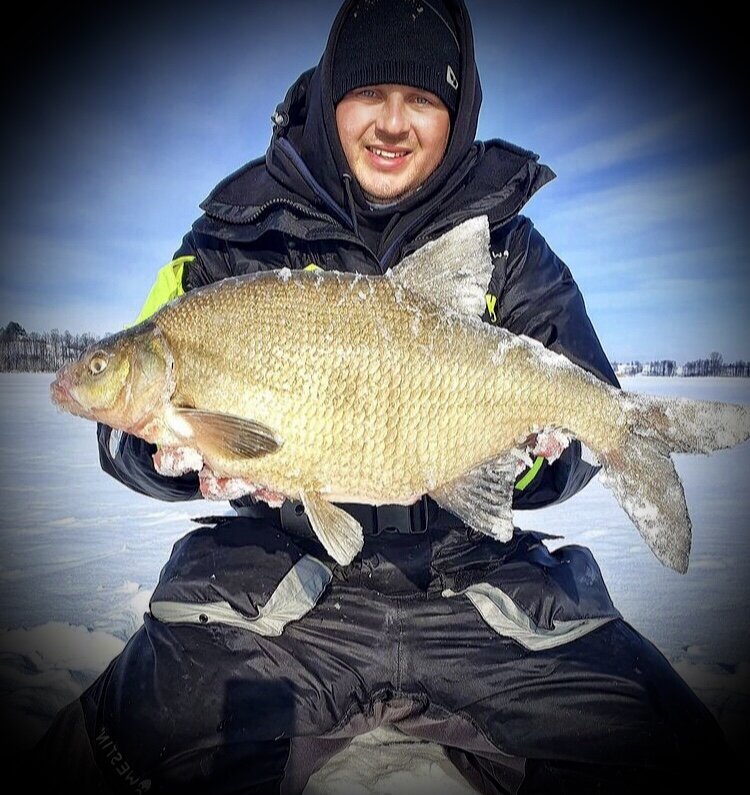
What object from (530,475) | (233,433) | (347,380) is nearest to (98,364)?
(233,433)

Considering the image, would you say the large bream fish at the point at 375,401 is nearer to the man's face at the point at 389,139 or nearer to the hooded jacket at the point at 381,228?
the hooded jacket at the point at 381,228

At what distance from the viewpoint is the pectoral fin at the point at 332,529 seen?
1.95m

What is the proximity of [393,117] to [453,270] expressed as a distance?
1.13 m

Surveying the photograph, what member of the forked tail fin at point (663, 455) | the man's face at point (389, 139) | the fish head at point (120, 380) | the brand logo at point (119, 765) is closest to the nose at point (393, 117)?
the man's face at point (389, 139)

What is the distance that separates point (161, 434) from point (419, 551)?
1.20 metres

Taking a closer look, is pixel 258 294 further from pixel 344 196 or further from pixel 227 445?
pixel 344 196

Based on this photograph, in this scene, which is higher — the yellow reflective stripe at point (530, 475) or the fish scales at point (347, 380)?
the fish scales at point (347, 380)

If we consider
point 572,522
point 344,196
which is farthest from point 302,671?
point 572,522

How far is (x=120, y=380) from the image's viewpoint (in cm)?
197

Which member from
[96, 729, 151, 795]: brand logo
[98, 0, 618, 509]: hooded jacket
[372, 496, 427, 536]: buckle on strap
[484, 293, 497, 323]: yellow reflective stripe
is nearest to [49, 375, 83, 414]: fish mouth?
[98, 0, 618, 509]: hooded jacket

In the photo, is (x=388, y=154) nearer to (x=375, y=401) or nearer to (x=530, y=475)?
(x=375, y=401)

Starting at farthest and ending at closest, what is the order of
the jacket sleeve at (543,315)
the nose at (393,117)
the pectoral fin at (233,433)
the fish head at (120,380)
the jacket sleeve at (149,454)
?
1. the nose at (393,117)
2. the jacket sleeve at (543,315)
3. the jacket sleeve at (149,454)
4. the fish head at (120,380)
5. the pectoral fin at (233,433)

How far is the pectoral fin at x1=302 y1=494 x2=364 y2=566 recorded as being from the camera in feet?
6.40

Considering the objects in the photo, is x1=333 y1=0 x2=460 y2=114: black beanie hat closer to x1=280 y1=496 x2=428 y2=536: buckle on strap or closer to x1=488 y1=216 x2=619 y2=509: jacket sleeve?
x1=488 y1=216 x2=619 y2=509: jacket sleeve
